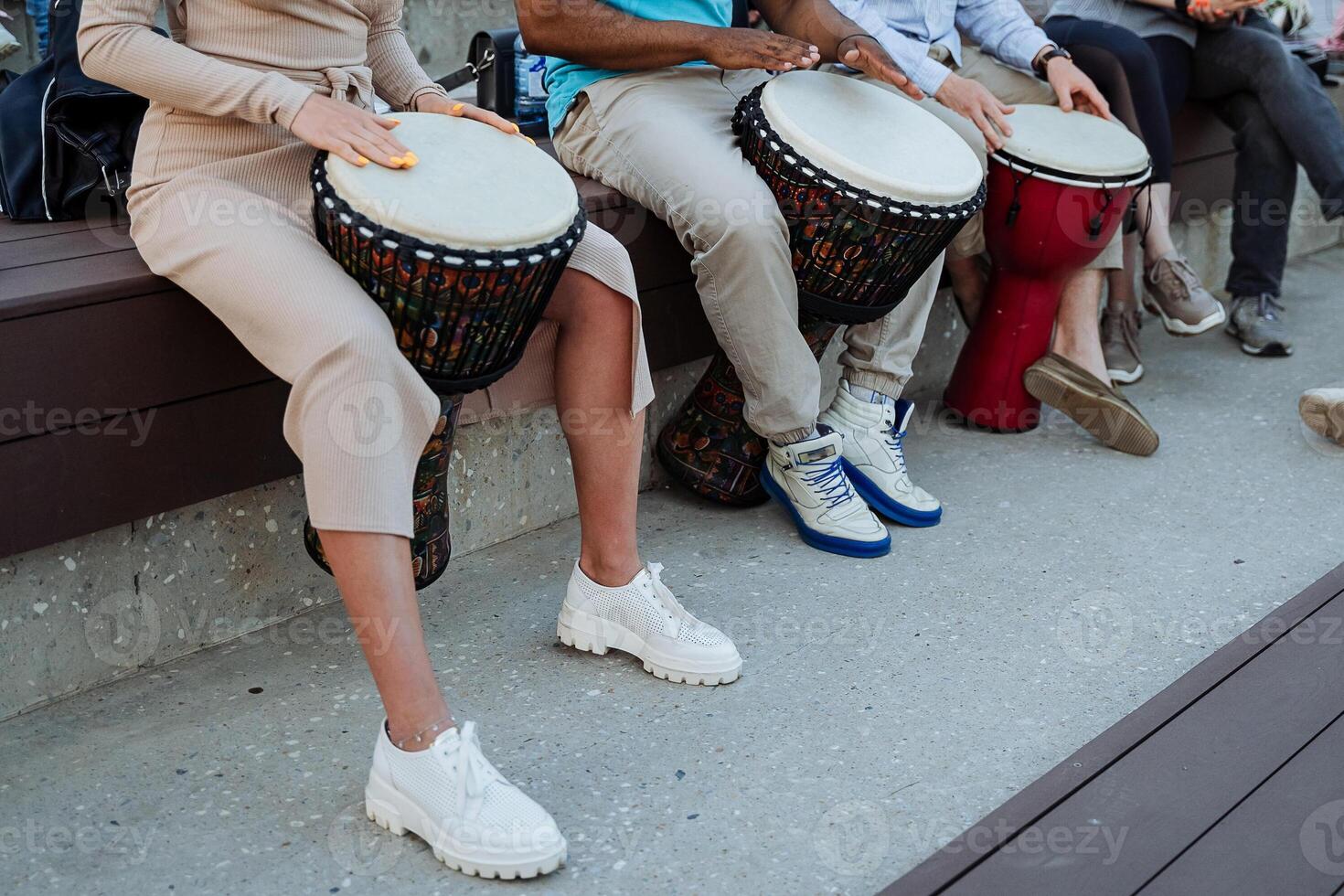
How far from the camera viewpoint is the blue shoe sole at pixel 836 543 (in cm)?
232

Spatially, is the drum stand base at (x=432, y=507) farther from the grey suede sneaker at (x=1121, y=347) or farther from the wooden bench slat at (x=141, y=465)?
the grey suede sneaker at (x=1121, y=347)

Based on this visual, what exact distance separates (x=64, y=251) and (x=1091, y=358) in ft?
6.92

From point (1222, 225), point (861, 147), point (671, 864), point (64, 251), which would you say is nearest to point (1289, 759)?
point (671, 864)

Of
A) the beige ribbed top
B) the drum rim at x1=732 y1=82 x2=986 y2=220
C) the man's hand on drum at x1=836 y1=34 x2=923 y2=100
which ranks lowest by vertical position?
the drum rim at x1=732 y1=82 x2=986 y2=220

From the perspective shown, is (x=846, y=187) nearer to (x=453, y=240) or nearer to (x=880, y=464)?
(x=880, y=464)

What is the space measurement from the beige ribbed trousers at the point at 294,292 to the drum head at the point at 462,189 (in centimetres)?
6

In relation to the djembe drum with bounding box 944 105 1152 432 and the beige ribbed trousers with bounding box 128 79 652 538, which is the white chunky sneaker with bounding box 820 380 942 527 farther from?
the beige ribbed trousers with bounding box 128 79 652 538

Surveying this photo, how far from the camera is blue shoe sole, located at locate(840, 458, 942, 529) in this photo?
8.03 ft

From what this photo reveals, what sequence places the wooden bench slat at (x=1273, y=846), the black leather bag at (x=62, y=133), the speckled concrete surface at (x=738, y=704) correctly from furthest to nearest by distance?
the black leather bag at (x=62, y=133), the speckled concrete surface at (x=738, y=704), the wooden bench slat at (x=1273, y=846)

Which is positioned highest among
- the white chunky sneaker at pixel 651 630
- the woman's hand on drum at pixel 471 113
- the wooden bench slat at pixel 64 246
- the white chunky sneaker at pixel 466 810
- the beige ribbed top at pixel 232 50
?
the beige ribbed top at pixel 232 50

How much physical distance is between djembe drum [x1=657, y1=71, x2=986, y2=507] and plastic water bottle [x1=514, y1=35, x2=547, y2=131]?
2.04ft

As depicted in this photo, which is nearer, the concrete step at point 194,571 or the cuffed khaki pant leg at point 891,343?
the concrete step at point 194,571

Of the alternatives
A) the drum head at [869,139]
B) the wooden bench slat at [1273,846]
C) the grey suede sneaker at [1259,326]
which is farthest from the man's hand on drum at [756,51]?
the grey suede sneaker at [1259,326]

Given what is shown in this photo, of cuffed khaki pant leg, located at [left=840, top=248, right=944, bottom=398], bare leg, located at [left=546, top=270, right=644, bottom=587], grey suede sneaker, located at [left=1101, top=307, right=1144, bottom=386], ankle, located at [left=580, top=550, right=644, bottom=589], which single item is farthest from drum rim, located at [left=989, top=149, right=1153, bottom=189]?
ankle, located at [left=580, top=550, right=644, bottom=589]
